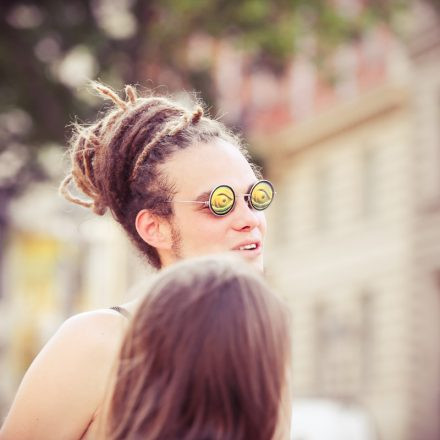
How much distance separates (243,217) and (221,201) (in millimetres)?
65

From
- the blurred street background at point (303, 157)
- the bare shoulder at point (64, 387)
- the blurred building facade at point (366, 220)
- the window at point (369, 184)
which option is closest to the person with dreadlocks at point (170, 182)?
the bare shoulder at point (64, 387)

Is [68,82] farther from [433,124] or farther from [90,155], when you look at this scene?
[90,155]

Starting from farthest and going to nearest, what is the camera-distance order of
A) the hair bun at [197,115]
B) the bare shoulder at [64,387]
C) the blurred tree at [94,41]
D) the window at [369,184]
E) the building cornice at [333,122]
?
the window at [369,184] < the building cornice at [333,122] < the blurred tree at [94,41] < the hair bun at [197,115] < the bare shoulder at [64,387]

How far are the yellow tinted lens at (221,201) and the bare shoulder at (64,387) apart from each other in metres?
0.44

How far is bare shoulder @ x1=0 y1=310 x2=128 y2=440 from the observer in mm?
2654

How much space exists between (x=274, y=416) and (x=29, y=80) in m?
14.7

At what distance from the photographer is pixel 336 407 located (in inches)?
505

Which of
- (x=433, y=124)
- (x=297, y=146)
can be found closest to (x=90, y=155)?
(x=433, y=124)

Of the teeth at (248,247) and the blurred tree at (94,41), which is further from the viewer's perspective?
the blurred tree at (94,41)

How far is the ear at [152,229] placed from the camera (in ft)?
10.0

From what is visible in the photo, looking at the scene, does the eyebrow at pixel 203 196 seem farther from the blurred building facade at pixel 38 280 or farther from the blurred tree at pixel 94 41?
the blurred building facade at pixel 38 280

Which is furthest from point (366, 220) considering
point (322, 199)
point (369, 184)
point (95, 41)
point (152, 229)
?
point (152, 229)

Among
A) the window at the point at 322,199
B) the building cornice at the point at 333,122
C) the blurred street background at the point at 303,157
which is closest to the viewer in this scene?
the blurred street background at the point at 303,157

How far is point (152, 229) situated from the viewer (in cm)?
307
